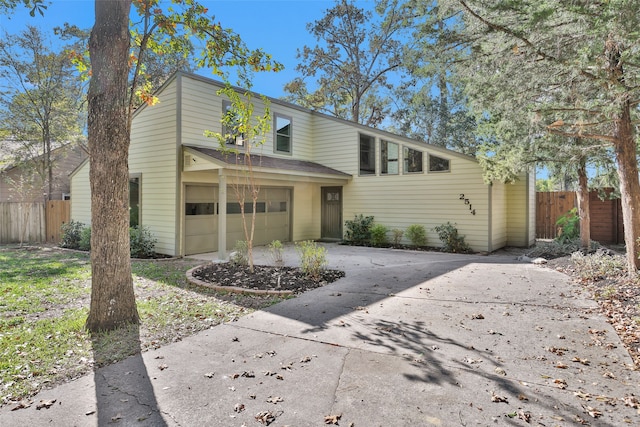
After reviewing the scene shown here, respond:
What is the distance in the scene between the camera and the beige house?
33.5ft

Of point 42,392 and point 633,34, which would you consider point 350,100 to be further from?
point 42,392

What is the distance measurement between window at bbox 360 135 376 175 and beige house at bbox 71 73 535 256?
4cm

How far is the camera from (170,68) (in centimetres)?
1912

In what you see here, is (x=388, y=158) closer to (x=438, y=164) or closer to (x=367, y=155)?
(x=367, y=155)

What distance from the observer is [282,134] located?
528 inches

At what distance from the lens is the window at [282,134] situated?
13.2 m

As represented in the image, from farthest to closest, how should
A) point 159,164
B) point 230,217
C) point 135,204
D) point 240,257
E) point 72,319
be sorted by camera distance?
point 230,217 < point 135,204 < point 159,164 < point 240,257 < point 72,319

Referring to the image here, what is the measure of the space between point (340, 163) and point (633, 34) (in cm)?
1031

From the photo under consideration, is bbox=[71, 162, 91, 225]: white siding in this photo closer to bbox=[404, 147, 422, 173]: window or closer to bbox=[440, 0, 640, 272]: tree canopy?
bbox=[404, 147, 422, 173]: window

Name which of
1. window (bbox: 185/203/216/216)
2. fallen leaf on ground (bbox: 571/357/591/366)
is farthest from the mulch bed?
fallen leaf on ground (bbox: 571/357/591/366)

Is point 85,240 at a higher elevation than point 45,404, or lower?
higher

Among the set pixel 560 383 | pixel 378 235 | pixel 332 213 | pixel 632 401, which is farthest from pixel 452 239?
pixel 632 401

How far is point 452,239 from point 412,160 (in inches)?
115

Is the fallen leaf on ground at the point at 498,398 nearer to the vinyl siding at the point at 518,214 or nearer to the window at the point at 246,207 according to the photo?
the window at the point at 246,207
